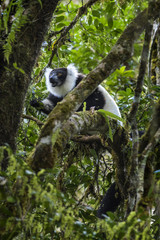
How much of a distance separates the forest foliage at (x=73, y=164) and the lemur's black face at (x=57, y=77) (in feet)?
1.63

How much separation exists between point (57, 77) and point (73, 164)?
224cm

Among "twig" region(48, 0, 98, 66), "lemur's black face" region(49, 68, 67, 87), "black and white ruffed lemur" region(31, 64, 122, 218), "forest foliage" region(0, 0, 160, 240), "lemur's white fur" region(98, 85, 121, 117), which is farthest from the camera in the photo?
"lemur's black face" region(49, 68, 67, 87)

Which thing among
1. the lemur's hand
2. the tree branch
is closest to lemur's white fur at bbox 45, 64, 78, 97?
the lemur's hand

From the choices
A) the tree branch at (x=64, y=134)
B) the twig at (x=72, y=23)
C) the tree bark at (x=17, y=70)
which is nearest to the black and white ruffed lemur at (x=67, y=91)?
the twig at (x=72, y=23)

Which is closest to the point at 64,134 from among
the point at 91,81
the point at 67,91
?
the point at 91,81

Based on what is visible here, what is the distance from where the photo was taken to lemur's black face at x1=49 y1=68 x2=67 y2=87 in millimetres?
5715

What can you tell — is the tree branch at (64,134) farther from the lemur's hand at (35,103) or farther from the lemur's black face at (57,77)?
the lemur's black face at (57,77)

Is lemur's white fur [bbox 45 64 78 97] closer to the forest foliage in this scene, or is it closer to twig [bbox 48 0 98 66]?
the forest foliage

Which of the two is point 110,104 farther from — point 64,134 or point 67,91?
point 64,134

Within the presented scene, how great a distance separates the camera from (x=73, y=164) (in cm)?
414

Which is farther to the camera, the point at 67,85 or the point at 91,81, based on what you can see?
the point at 67,85

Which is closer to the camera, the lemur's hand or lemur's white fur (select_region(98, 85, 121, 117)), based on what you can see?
the lemur's hand

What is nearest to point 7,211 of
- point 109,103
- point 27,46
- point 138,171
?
point 138,171

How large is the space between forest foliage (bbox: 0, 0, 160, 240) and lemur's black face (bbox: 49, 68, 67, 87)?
0.50 metres
